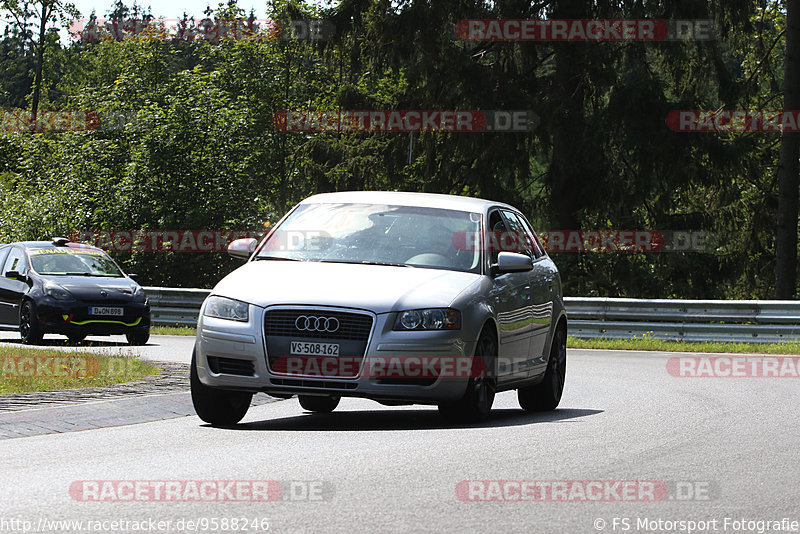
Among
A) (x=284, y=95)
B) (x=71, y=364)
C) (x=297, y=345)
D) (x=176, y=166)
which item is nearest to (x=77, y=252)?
(x=71, y=364)

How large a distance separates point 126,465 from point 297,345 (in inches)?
74.5

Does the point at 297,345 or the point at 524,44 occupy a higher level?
the point at 524,44

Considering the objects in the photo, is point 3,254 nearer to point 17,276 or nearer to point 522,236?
point 17,276

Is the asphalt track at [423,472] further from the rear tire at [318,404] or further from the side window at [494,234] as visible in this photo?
the side window at [494,234]

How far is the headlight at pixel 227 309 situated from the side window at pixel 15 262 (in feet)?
41.8

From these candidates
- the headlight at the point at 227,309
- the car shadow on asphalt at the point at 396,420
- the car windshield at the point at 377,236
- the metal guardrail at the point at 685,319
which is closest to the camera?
the headlight at the point at 227,309

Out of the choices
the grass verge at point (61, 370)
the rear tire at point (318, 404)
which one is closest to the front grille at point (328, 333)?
the rear tire at point (318, 404)

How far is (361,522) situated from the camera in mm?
6090

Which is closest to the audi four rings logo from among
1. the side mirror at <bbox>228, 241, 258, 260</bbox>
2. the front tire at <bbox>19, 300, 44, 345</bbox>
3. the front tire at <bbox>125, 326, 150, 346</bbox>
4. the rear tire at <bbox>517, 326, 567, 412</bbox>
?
the side mirror at <bbox>228, 241, 258, 260</bbox>

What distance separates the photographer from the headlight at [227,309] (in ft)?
31.4

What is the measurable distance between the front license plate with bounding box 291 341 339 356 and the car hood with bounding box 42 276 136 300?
39.4 feet

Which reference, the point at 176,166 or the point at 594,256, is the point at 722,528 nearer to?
the point at 594,256

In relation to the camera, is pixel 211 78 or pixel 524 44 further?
pixel 211 78

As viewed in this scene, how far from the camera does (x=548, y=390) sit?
12172 millimetres
